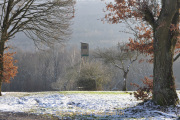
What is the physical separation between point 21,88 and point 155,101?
159 feet

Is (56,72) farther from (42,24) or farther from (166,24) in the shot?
(166,24)

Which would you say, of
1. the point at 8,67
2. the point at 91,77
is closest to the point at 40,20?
the point at 8,67

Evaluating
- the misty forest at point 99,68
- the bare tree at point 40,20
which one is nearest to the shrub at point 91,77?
the misty forest at point 99,68

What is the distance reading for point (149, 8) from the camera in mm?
8836

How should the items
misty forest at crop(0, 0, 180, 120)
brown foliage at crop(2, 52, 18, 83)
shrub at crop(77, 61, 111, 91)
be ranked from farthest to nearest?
1. shrub at crop(77, 61, 111, 91)
2. brown foliage at crop(2, 52, 18, 83)
3. misty forest at crop(0, 0, 180, 120)

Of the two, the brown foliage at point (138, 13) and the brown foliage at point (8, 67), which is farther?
the brown foliage at point (8, 67)

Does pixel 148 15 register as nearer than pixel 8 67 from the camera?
Yes

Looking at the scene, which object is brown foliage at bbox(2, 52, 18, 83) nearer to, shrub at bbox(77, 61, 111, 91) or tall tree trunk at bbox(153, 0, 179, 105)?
tall tree trunk at bbox(153, 0, 179, 105)

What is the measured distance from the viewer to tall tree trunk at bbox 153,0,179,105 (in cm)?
841

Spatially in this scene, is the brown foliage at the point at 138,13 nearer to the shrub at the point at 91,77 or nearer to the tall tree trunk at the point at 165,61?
the tall tree trunk at the point at 165,61

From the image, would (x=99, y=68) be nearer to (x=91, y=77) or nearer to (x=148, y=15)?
(x=91, y=77)

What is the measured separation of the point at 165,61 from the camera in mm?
8406

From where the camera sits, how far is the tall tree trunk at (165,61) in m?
8.41

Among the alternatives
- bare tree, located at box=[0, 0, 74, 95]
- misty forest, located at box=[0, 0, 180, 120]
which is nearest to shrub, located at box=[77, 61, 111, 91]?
misty forest, located at box=[0, 0, 180, 120]
